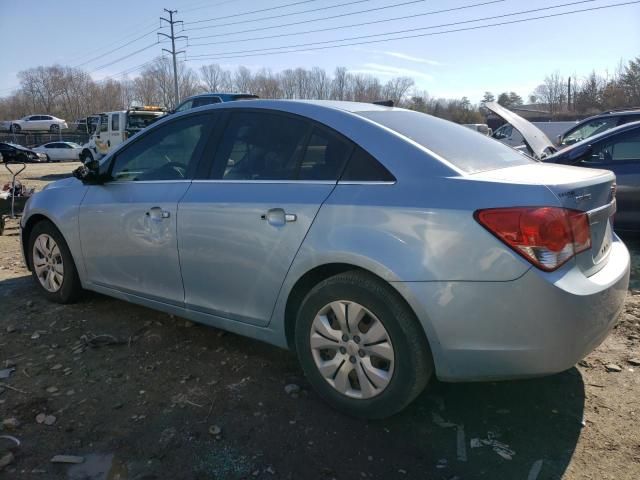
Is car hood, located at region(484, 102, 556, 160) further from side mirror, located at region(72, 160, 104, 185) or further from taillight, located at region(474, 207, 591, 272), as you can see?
side mirror, located at region(72, 160, 104, 185)

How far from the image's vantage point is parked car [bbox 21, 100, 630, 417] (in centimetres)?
230

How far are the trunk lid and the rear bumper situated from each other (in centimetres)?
15

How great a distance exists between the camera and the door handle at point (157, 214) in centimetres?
345

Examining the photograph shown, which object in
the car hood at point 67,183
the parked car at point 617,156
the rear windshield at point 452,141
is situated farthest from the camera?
the parked car at point 617,156

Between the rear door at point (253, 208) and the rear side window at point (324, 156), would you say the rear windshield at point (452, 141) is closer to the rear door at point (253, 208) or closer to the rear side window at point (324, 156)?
the rear side window at point (324, 156)

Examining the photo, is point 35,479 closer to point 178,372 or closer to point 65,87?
point 178,372

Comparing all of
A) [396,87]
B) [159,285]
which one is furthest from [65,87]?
[159,285]

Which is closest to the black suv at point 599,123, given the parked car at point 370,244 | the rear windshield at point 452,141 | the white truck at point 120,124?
the rear windshield at point 452,141

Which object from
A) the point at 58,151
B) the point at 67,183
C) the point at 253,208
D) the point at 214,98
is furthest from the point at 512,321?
the point at 58,151

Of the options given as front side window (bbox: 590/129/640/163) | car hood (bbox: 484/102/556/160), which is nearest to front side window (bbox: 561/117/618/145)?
front side window (bbox: 590/129/640/163)

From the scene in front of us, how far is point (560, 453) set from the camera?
2.46 meters

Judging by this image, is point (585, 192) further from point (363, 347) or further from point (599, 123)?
point (599, 123)

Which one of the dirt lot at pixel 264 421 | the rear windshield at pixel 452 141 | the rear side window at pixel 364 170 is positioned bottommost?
the dirt lot at pixel 264 421

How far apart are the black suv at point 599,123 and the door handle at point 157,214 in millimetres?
7793
